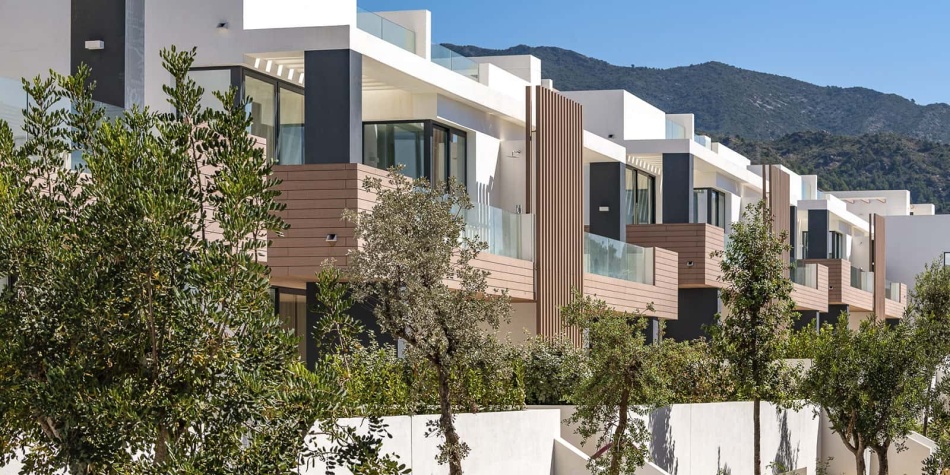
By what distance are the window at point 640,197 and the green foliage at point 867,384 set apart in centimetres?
1153

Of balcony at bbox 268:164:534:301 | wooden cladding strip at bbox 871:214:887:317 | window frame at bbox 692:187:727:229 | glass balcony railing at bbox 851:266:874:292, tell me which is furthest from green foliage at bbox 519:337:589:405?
wooden cladding strip at bbox 871:214:887:317

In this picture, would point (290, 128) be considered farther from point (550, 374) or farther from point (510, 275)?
point (550, 374)

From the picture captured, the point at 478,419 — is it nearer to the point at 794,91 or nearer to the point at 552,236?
the point at 552,236

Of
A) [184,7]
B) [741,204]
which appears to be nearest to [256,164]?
[184,7]

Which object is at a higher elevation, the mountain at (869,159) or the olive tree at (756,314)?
the mountain at (869,159)

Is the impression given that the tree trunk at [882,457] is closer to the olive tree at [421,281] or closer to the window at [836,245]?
the olive tree at [421,281]

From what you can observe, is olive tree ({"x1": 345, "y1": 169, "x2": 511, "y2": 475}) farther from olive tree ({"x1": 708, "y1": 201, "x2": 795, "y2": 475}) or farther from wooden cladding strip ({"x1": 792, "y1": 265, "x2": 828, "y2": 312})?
wooden cladding strip ({"x1": 792, "y1": 265, "x2": 828, "y2": 312})

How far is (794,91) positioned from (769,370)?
14728 cm

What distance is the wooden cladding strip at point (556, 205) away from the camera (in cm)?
2839

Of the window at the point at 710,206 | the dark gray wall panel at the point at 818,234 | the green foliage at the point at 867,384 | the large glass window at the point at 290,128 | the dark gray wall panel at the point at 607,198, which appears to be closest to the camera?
the large glass window at the point at 290,128

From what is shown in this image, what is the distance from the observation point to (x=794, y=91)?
6535 inches

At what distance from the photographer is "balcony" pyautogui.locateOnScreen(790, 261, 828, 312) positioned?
4672 centimetres

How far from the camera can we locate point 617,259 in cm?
3316

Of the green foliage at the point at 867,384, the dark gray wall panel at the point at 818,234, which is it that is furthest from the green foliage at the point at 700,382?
the dark gray wall panel at the point at 818,234
